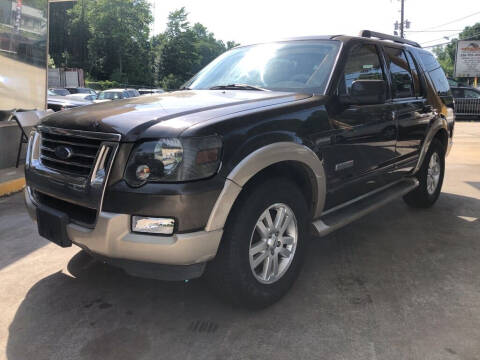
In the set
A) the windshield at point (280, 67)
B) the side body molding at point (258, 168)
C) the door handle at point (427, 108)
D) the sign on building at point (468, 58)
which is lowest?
the side body molding at point (258, 168)

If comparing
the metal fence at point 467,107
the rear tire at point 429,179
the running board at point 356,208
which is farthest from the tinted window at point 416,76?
the metal fence at point 467,107

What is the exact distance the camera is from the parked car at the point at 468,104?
740 inches

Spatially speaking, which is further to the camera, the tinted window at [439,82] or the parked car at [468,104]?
the parked car at [468,104]

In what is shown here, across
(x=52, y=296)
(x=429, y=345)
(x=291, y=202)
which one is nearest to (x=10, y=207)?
(x=52, y=296)

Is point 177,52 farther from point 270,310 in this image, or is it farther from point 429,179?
point 270,310

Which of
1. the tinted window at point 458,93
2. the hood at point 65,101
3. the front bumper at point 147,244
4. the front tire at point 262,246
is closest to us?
the front bumper at point 147,244

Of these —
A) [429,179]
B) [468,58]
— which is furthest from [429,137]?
[468,58]

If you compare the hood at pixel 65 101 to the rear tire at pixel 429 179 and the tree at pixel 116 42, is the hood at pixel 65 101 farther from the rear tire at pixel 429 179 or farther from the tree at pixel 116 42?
the tree at pixel 116 42

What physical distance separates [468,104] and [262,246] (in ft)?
63.0

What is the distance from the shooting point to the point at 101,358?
2418 mm

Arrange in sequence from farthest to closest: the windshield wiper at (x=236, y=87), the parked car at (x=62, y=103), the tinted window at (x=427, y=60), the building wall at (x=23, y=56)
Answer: the parked car at (x=62, y=103) → the building wall at (x=23, y=56) → the tinted window at (x=427, y=60) → the windshield wiper at (x=236, y=87)

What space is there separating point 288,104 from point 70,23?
62.2 m

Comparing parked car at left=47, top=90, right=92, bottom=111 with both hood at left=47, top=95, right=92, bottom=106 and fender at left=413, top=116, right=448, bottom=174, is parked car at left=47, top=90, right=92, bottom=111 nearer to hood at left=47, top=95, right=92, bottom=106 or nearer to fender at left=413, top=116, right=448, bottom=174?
hood at left=47, top=95, right=92, bottom=106

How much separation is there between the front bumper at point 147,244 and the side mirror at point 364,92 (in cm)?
162
